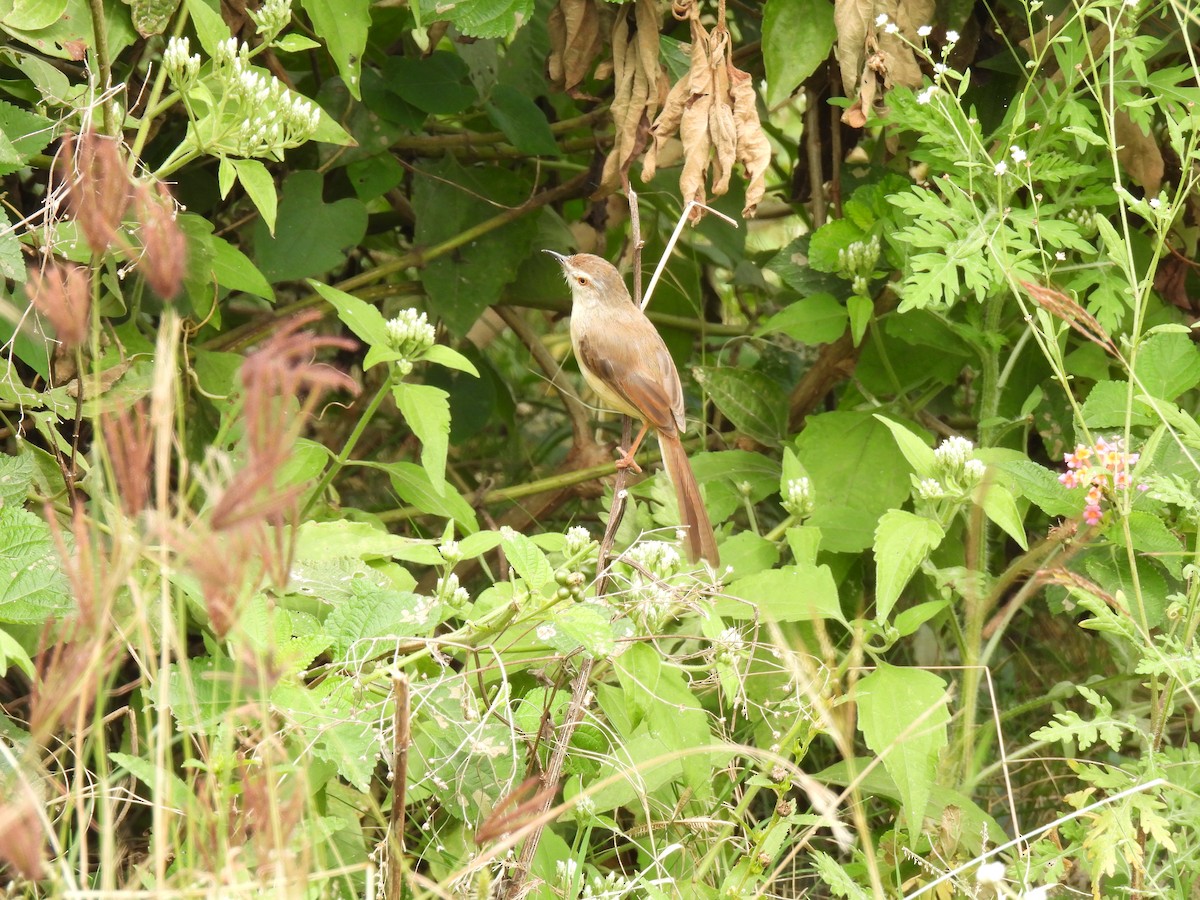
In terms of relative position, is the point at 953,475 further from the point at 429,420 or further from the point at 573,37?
the point at 573,37

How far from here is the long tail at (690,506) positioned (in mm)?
3816

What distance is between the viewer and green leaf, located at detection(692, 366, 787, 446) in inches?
182

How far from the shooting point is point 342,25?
3.48 metres

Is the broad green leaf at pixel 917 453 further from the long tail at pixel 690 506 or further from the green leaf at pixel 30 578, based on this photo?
the green leaf at pixel 30 578

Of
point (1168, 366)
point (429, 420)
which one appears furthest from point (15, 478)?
point (1168, 366)

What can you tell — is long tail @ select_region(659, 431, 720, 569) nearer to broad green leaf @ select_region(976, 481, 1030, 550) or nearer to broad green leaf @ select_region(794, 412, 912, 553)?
broad green leaf @ select_region(794, 412, 912, 553)

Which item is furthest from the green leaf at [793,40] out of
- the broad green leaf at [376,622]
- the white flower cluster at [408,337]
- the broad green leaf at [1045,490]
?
the broad green leaf at [376,622]

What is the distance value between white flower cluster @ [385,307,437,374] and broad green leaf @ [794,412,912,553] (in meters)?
1.47

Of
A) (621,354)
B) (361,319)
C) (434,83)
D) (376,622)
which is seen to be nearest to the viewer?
(376,622)

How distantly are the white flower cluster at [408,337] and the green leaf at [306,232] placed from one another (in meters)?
1.16

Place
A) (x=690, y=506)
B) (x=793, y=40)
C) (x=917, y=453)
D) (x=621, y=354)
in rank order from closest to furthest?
(x=917, y=453) → (x=793, y=40) → (x=690, y=506) → (x=621, y=354)

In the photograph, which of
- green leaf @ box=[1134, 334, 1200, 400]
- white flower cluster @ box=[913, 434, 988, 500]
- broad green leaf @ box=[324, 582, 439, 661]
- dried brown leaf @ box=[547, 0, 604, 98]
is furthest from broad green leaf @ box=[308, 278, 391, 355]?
green leaf @ box=[1134, 334, 1200, 400]

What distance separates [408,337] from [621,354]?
6.47 feet

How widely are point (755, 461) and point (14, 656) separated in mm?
2710
